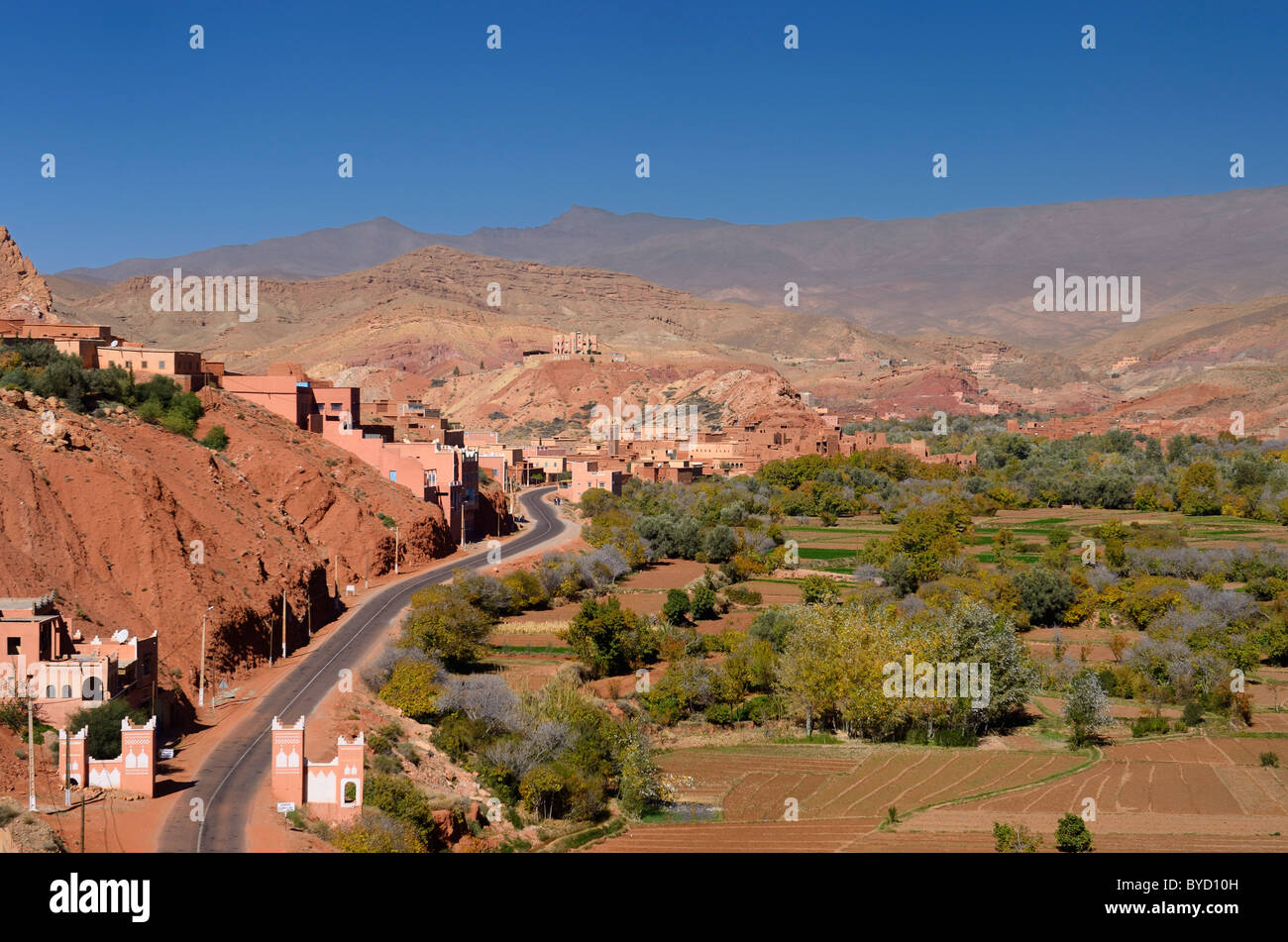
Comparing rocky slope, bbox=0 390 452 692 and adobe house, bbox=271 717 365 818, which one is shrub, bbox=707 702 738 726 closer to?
rocky slope, bbox=0 390 452 692

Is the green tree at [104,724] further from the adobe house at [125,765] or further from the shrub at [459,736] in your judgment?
the shrub at [459,736]

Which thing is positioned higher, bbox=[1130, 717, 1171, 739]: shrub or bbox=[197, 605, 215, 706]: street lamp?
bbox=[197, 605, 215, 706]: street lamp

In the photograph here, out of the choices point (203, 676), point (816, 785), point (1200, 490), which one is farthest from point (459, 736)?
point (1200, 490)

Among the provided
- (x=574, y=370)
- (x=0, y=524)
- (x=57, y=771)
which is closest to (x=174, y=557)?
(x=0, y=524)

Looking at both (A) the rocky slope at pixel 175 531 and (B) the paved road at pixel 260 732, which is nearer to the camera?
(B) the paved road at pixel 260 732

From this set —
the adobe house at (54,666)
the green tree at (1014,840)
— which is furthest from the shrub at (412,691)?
the green tree at (1014,840)

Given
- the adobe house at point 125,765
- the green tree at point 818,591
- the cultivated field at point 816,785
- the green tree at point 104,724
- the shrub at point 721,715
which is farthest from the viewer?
the green tree at point 818,591

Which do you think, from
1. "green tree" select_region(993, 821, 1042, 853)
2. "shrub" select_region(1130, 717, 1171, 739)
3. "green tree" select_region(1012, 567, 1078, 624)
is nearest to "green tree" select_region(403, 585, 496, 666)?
"green tree" select_region(993, 821, 1042, 853)
